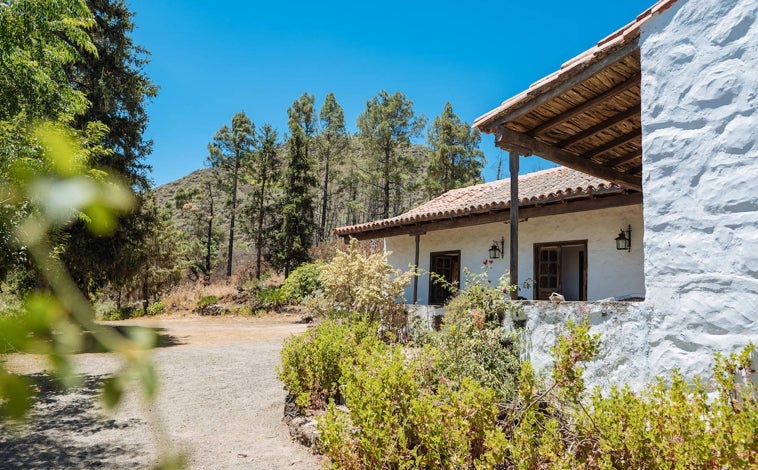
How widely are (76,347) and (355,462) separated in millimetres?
3359

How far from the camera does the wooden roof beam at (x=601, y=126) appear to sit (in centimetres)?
570

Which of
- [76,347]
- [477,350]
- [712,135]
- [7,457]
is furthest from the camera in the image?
[477,350]

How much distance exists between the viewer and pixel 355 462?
136 inches

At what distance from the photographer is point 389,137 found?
29438mm

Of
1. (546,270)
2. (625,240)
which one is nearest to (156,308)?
(546,270)

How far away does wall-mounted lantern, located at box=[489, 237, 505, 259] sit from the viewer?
10.6 metres

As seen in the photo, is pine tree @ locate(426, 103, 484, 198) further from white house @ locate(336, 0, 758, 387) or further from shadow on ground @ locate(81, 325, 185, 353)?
shadow on ground @ locate(81, 325, 185, 353)

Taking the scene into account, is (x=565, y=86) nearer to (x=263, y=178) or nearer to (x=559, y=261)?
(x=559, y=261)

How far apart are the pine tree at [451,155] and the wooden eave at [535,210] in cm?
1672

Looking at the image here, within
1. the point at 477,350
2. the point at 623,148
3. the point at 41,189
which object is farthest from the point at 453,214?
the point at 41,189

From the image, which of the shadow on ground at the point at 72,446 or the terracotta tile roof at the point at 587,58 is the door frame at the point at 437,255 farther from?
the shadow on ground at the point at 72,446

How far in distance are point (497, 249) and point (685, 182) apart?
6493mm

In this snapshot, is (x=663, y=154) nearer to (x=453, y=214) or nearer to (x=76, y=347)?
(x=76, y=347)

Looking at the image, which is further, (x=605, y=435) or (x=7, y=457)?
(x=7, y=457)
